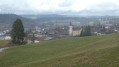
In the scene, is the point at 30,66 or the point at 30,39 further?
the point at 30,39

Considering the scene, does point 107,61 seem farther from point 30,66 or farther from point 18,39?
point 18,39

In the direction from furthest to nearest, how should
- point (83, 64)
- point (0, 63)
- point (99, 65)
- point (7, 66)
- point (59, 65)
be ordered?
point (0, 63) → point (7, 66) → point (59, 65) → point (83, 64) → point (99, 65)

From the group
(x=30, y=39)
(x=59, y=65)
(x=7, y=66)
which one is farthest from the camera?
(x=30, y=39)

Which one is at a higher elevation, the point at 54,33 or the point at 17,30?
the point at 17,30

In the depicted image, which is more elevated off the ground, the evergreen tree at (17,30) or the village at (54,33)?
A: the evergreen tree at (17,30)

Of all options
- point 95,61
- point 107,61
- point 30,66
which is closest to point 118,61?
point 107,61

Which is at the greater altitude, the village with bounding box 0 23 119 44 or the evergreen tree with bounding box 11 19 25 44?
the evergreen tree with bounding box 11 19 25 44

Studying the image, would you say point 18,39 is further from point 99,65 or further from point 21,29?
point 99,65

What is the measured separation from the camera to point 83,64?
1595 cm

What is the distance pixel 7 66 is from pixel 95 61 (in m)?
11.9

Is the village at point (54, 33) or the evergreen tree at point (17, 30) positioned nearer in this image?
the evergreen tree at point (17, 30)

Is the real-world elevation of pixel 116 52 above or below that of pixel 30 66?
above

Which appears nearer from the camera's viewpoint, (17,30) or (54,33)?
(17,30)

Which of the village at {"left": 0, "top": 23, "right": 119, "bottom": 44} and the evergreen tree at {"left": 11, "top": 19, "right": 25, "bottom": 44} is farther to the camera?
the village at {"left": 0, "top": 23, "right": 119, "bottom": 44}
